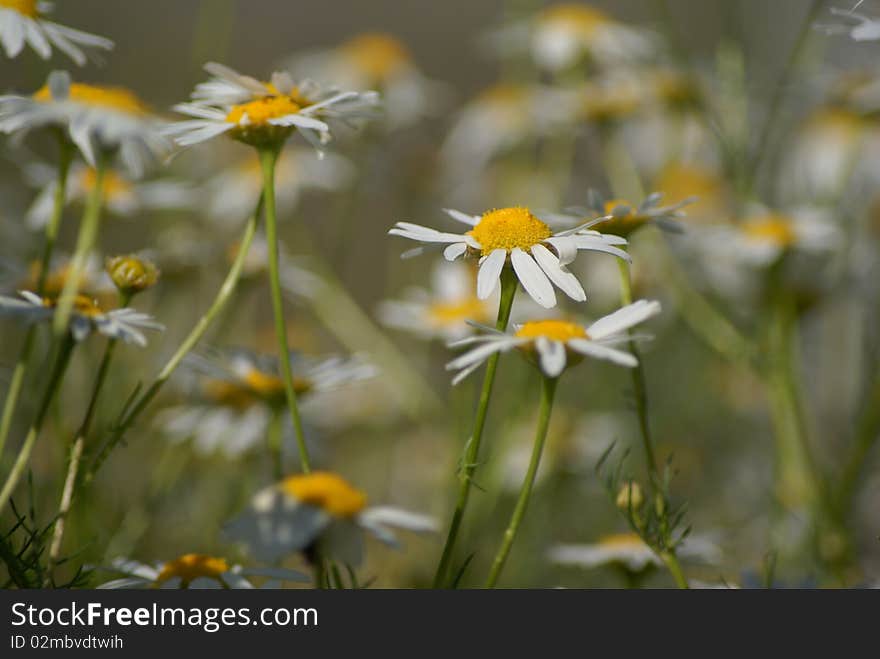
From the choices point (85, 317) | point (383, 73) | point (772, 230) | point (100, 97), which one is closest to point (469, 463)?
point (85, 317)

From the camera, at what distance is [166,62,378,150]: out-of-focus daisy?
0.79m

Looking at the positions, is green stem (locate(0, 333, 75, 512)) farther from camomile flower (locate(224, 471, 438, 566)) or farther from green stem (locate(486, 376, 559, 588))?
green stem (locate(486, 376, 559, 588))

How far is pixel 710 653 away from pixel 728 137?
862mm

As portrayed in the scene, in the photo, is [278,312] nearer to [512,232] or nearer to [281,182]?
[512,232]

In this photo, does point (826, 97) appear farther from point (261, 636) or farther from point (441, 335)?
point (261, 636)

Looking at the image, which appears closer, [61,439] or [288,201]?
[61,439]

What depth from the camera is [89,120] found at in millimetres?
756

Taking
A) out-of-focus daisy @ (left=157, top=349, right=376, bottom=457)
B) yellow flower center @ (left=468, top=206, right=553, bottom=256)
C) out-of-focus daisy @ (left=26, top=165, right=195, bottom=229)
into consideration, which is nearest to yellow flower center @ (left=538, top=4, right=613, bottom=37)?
out-of-focus daisy @ (left=26, top=165, right=195, bottom=229)

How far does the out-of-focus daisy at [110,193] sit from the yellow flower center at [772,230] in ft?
2.44

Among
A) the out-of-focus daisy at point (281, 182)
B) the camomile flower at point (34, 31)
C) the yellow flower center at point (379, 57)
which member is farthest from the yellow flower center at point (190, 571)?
the yellow flower center at point (379, 57)

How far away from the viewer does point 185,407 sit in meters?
1.18

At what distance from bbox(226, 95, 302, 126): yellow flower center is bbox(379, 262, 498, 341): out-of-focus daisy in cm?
50

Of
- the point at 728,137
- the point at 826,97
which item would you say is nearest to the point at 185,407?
the point at 728,137

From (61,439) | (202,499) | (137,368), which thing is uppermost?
(61,439)
